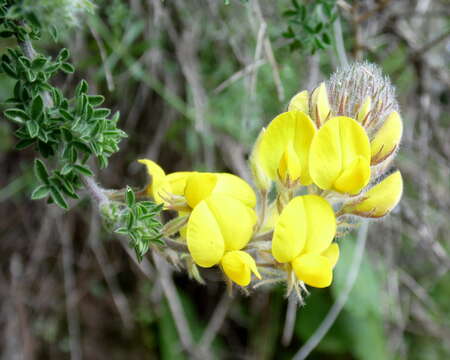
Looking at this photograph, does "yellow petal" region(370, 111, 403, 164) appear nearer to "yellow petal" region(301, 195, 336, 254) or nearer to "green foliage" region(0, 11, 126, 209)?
"yellow petal" region(301, 195, 336, 254)

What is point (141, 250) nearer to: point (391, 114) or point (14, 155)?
point (391, 114)

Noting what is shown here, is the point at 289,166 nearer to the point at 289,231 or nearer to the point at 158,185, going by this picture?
the point at 289,231

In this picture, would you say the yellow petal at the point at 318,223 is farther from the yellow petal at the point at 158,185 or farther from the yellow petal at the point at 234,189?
the yellow petal at the point at 158,185

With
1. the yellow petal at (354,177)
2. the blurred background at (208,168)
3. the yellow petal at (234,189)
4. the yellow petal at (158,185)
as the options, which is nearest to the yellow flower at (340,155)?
the yellow petal at (354,177)

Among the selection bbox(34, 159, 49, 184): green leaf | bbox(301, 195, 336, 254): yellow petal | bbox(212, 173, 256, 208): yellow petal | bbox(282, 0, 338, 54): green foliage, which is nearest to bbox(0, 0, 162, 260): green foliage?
bbox(34, 159, 49, 184): green leaf

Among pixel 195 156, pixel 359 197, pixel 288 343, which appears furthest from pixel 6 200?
pixel 359 197

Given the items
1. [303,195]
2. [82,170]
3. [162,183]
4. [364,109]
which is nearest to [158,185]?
[162,183]
